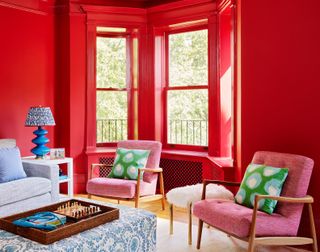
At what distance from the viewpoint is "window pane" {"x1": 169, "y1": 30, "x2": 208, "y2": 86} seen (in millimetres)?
5137

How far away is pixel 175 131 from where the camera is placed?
5449mm

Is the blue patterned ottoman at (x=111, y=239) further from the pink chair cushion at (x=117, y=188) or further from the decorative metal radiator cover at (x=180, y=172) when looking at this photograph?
the decorative metal radiator cover at (x=180, y=172)

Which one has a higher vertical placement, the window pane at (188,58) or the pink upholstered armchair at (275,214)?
the window pane at (188,58)

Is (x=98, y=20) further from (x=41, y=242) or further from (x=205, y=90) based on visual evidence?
(x=41, y=242)

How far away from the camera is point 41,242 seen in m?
2.12

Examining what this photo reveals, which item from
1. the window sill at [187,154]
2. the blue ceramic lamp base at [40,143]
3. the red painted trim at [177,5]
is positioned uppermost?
the red painted trim at [177,5]

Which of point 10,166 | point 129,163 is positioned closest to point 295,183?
point 129,163

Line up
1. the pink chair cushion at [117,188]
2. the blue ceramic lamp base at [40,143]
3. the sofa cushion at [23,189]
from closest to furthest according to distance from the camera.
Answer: the sofa cushion at [23,189]
the pink chair cushion at [117,188]
the blue ceramic lamp base at [40,143]

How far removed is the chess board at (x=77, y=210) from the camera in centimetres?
246

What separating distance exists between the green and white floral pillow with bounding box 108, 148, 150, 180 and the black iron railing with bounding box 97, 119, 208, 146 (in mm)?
1026

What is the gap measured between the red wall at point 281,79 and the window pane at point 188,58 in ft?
4.82

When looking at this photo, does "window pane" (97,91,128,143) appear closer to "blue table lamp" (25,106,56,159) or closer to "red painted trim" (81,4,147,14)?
"blue table lamp" (25,106,56,159)

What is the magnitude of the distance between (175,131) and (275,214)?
8.90 ft

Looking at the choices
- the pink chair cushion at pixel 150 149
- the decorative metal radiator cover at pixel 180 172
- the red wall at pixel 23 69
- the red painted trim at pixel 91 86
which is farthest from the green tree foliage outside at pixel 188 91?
the red wall at pixel 23 69
